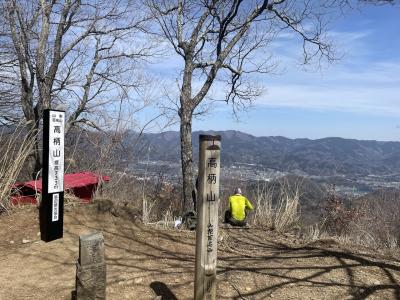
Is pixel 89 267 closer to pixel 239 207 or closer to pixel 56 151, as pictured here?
pixel 56 151

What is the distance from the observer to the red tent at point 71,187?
23.5ft

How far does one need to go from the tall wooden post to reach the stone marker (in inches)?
33.1

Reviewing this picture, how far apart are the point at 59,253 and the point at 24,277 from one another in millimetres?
679

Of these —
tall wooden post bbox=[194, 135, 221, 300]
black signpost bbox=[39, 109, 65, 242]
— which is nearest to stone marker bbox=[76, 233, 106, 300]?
tall wooden post bbox=[194, 135, 221, 300]

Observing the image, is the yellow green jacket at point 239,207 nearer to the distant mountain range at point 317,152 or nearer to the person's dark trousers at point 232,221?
the person's dark trousers at point 232,221

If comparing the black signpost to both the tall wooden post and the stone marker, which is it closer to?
the stone marker

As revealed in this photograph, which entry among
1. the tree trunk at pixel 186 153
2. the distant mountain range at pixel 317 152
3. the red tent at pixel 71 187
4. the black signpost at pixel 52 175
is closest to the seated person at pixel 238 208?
the tree trunk at pixel 186 153

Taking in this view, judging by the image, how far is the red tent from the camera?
23.5 feet

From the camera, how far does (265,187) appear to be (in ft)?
28.8

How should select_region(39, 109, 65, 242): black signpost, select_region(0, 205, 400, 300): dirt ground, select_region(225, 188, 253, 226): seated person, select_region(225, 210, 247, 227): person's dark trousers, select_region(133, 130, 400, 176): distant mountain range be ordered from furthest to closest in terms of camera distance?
select_region(133, 130, 400, 176): distant mountain range < select_region(225, 188, 253, 226): seated person < select_region(225, 210, 247, 227): person's dark trousers < select_region(39, 109, 65, 242): black signpost < select_region(0, 205, 400, 300): dirt ground

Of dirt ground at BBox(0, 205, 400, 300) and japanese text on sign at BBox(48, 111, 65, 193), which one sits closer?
dirt ground at BBox(0, 205, 400, 300)

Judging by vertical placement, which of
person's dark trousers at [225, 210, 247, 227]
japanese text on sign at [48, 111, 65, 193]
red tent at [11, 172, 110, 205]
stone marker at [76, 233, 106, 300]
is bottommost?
person's dark trousers at [225, 210, 247, 227]

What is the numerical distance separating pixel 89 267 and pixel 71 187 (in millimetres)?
3863

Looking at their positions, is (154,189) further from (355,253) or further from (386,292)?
(386,292)
